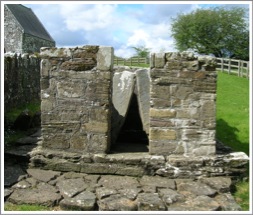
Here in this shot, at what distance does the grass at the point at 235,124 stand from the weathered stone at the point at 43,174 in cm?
273

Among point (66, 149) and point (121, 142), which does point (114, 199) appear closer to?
Result: point (66, 149)

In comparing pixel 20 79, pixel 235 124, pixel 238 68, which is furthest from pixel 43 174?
pixel 238 68

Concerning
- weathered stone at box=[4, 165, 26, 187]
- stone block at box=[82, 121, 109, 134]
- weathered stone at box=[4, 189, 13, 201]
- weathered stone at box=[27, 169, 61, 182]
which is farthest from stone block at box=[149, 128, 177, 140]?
weathered stone at box=[4, 189, 13, 201]

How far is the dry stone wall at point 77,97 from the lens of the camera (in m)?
5.76

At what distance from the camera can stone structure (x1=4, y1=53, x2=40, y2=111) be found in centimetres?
1074

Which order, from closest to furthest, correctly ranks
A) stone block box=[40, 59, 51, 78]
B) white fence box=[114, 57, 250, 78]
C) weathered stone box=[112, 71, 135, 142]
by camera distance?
stone block box=[40, 59, 51, 78]
weathered stone box=[112, 71, 135, 142]
white fence box=[114, 57, 250, 78]

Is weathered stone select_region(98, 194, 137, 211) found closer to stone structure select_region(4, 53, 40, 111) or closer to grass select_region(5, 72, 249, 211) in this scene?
grass select_region(5, 72, 249, 211)

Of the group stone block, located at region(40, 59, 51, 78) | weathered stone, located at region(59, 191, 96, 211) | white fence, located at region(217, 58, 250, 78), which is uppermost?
white fence, located at region(217, 58, 250, 78)

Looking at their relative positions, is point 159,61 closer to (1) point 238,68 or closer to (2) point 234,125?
(2) point 234,125

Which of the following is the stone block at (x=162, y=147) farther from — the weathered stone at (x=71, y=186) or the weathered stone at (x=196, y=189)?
the weathered stone at (x=71, y=186)

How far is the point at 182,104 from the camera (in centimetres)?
569

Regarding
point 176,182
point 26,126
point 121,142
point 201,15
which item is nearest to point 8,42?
point 201,15

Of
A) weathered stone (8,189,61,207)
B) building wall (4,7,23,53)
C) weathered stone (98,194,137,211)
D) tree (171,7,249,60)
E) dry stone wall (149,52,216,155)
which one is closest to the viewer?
weathered stone (98,194,137,211)

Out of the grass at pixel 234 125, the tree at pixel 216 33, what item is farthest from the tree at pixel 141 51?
the grass at pixel 234 125
